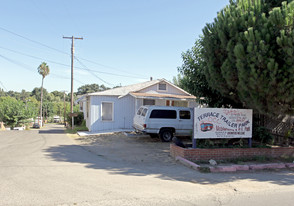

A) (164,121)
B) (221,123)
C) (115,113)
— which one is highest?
(115,113)

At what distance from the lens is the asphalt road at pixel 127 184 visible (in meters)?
4.73

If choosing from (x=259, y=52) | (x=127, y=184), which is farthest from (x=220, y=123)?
(x=127, y=184)

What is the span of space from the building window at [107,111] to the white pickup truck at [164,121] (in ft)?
15.6

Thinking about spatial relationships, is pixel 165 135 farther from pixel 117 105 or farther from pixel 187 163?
pixel 117 105

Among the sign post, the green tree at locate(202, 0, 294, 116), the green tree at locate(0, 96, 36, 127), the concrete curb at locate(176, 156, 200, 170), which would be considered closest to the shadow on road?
the concrete curb at locate(176, 156, 200, 170)

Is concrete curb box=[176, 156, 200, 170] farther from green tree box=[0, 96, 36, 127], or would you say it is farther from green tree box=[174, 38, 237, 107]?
green tree box=[0, 96, 36, 127]

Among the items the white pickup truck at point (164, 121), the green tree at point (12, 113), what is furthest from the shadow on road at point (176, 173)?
the green tree at point (12, 113)

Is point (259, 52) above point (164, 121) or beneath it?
above

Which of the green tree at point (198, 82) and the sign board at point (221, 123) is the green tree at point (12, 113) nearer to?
the green tree at point (198, 82)

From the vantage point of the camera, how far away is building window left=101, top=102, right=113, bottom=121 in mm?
17953

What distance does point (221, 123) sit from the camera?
8.97 m

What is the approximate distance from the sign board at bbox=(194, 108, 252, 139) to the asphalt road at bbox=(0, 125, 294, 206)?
1.76 meters

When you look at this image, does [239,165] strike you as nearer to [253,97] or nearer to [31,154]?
[253,97]

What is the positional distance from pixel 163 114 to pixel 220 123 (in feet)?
15.3
